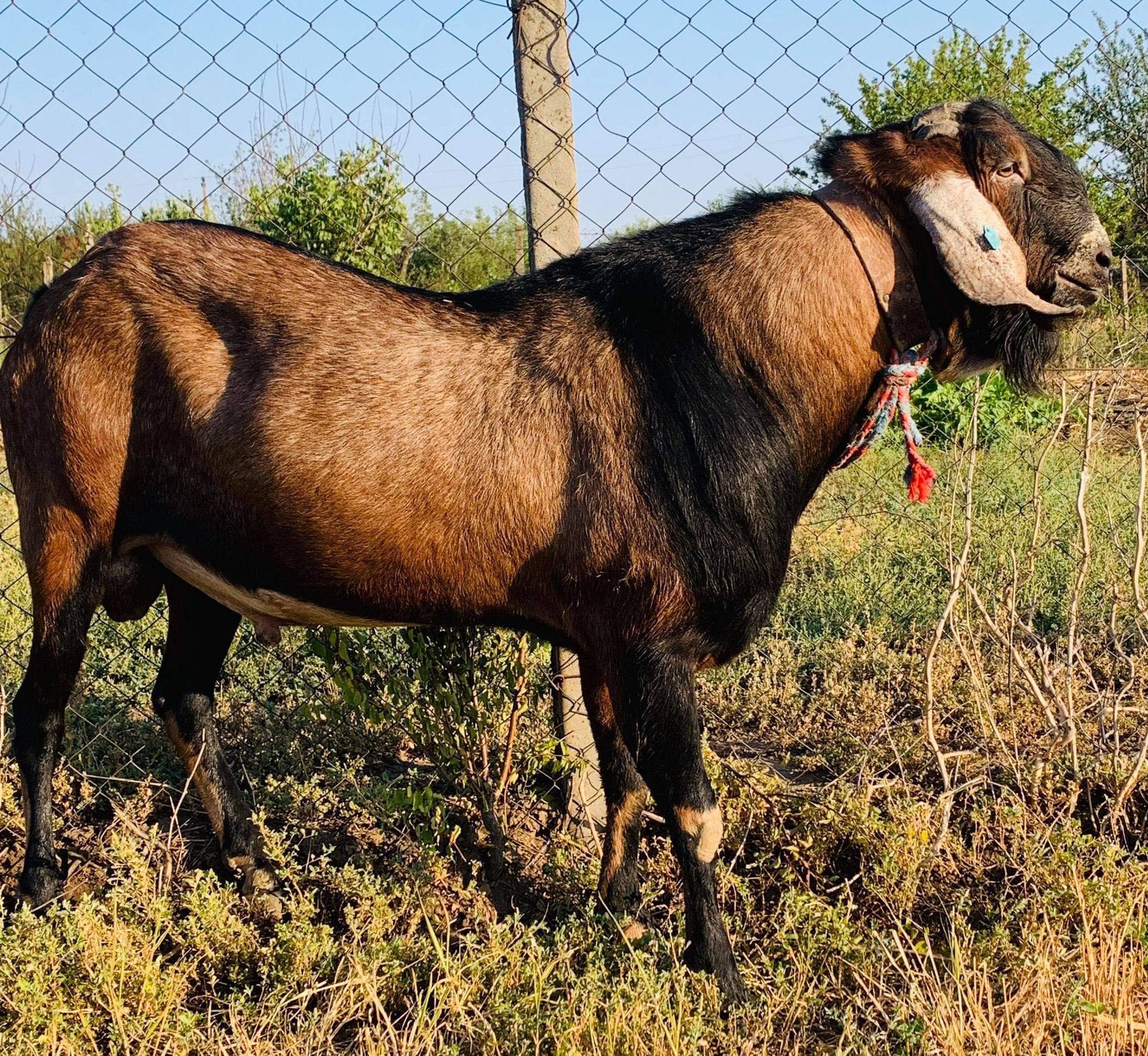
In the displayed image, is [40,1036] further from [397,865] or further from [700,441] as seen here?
[700,441]

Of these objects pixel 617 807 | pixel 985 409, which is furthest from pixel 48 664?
pixel 985 409

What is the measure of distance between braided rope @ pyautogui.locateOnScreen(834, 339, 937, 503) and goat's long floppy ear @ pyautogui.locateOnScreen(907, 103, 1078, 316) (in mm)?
247

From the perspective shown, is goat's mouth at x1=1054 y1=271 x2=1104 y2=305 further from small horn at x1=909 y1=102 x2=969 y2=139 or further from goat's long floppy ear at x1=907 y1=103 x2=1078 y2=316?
small horn at x1=909 y1=102 x2=969 y2=139

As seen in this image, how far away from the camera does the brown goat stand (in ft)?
10.1

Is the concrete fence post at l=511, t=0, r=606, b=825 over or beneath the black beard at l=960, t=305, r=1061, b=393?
beneath

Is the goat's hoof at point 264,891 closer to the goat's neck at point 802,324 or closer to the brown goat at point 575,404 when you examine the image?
the brown goat at point 575,404

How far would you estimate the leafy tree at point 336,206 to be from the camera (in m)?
5.44

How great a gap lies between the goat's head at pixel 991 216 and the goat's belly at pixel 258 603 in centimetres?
188

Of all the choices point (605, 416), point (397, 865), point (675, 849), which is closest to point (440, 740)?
point (397, 865)

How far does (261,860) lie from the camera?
397 centimetres

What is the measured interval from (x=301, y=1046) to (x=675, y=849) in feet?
3.64

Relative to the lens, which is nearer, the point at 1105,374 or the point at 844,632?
the point at 1105,374

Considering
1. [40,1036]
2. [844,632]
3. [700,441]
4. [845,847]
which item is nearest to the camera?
[40,1036]

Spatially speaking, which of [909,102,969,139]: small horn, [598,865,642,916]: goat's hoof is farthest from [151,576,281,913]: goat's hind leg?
[909,102,969,139]: small horn
